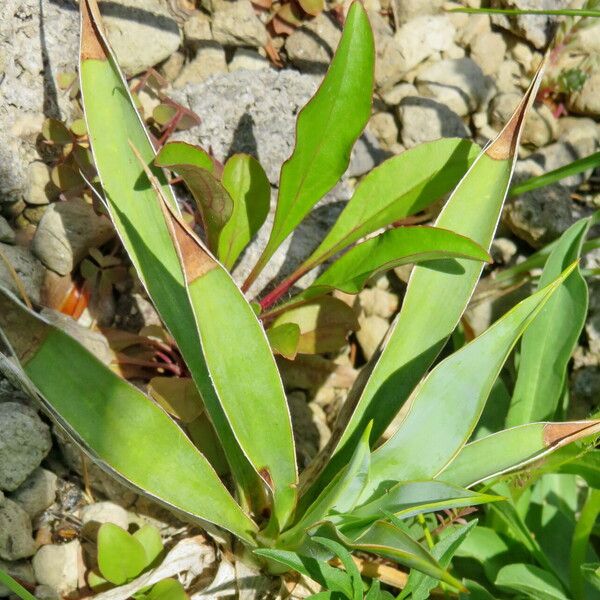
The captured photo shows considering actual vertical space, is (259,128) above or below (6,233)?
above

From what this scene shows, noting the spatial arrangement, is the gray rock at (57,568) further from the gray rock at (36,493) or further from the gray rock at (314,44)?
the gray rock at (314,44)

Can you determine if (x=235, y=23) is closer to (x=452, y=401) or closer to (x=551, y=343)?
(x=551, y=343)

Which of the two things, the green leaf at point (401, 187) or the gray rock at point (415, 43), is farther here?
the gray rock at point (415, 43)

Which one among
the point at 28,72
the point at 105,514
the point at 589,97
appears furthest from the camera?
the point at 589,97

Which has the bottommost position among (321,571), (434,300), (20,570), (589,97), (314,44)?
(20,570)

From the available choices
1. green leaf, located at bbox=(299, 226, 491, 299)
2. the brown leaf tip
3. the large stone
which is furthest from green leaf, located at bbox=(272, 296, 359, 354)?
the brown leaf tip

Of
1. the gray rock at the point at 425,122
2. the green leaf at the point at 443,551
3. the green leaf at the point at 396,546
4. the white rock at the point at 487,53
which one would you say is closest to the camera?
the green leaf at the point at 396,546

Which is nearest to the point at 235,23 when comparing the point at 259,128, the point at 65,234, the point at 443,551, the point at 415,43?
the point at 259,128

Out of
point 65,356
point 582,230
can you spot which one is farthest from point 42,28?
point 582,230

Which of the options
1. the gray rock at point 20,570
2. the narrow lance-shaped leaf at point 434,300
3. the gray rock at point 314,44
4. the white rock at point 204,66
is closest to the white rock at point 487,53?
the gray rock at point 314,44
